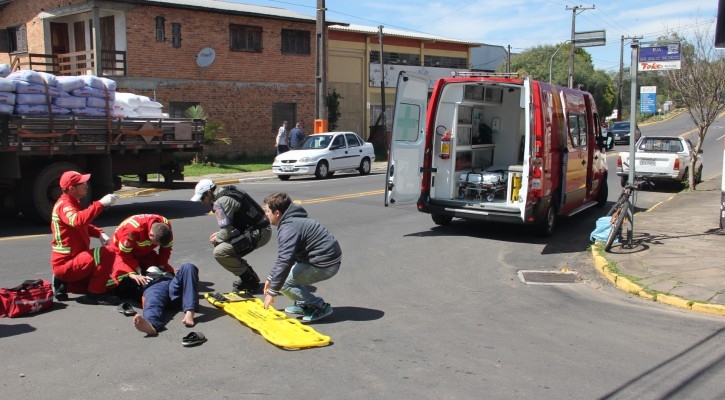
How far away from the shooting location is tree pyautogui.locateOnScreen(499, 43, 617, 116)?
6162 cm

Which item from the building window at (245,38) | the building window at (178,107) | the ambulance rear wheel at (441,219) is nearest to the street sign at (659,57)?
the ambulance rear wheel at (441,219)

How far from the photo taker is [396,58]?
4062 cm

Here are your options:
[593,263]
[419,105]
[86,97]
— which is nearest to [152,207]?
[86,97]

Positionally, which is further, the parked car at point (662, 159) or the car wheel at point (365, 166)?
the car wheel at point (365, 166)

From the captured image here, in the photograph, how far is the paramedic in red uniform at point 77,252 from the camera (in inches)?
265

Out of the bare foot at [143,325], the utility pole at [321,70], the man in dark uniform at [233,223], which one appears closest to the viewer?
the bare foot at [143,325]

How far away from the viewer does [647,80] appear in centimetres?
4988

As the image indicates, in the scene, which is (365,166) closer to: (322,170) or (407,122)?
(322,170)

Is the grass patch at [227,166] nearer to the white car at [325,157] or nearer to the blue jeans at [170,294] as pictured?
the white car at [325,157]

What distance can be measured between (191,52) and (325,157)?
860 centimetres

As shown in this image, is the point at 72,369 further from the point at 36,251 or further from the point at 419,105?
the point at 419,105

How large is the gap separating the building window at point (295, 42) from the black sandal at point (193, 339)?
84.2 feet

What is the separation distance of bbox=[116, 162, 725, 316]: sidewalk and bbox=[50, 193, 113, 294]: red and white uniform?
588cm

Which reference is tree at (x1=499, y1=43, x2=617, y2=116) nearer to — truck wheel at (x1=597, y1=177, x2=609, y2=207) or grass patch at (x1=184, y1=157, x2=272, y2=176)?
grass patch at (x1=184, y1=157, x2=272, y2=176)
